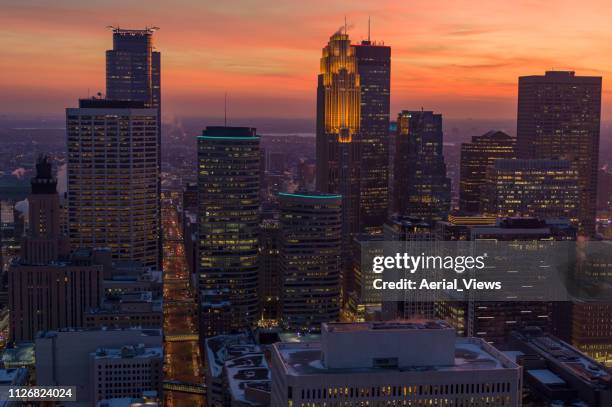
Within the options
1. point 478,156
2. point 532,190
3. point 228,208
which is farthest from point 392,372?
point 478,156

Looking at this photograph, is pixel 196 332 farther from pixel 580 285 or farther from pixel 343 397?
pixel 343 397

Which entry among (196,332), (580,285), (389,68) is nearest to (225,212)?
(196,332)

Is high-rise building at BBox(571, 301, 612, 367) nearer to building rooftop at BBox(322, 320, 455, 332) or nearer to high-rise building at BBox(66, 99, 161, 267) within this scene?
building rooftop at BBox(322, 320, 455, 332)

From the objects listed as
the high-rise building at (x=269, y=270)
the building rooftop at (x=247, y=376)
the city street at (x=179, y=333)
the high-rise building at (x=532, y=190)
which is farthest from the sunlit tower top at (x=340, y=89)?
the building rooftop at (x=247, y=376)

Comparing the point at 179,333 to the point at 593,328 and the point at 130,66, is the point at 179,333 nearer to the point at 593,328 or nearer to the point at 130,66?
the point at 593,328

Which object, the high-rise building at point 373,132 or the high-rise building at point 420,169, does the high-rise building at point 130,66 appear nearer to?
the high-rise building at point 373,132

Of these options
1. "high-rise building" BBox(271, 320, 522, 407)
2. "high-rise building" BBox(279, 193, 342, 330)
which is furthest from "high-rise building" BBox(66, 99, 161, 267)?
"high-rise building" BBox(271, 320, 522, 407)
